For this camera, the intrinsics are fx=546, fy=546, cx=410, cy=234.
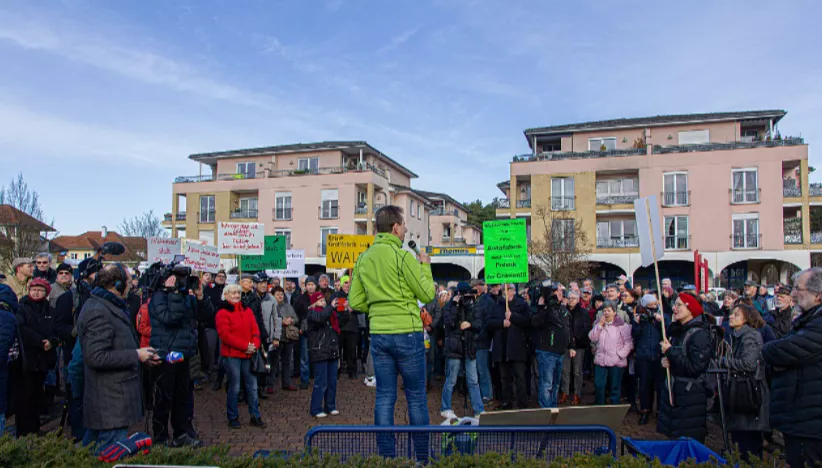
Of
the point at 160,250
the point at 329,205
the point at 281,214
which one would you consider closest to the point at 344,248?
the point at 160,250

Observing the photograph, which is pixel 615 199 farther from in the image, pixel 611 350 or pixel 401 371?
pixel 401 371

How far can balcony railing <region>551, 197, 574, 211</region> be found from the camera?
128ft

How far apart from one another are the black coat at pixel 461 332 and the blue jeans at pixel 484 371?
0.52m

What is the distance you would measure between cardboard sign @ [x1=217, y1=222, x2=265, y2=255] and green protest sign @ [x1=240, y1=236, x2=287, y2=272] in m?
0.94

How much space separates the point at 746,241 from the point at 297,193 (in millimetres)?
33502

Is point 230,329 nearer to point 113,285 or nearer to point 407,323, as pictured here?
point 113,285

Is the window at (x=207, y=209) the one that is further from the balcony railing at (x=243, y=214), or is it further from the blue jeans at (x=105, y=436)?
the blue jeans at (x=105, y=436)

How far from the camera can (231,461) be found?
3188 mm

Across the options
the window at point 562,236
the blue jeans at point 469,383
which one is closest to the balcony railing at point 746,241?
the window at point 562,236

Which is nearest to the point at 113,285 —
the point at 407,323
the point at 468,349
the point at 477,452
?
the point at 407,323

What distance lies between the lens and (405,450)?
3477mm

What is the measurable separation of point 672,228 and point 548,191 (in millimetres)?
8640

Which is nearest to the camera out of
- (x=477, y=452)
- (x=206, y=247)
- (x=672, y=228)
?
(x=477, y=452)

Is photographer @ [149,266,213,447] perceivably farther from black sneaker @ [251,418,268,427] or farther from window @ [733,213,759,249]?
window @ [733,213,759,249]
